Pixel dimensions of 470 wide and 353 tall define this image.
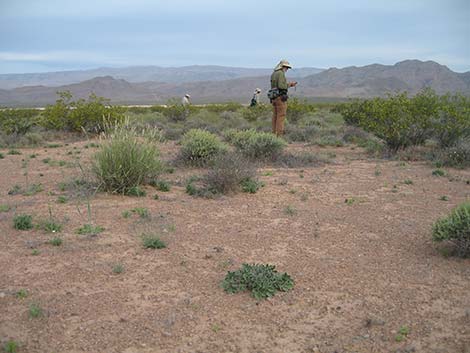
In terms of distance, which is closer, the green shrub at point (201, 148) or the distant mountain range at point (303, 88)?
the green shrub at point (201, 148)

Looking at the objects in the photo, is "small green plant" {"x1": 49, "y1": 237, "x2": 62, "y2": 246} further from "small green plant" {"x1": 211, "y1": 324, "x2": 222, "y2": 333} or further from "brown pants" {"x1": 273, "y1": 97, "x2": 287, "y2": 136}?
"brown pants" {"x1": 273, "y1": 97, "x2": 287, "y2": 136}

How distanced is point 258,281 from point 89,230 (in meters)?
2.32

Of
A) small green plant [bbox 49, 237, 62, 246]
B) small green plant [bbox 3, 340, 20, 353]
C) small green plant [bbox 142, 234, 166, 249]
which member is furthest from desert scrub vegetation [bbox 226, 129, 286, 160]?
small green plant [bbox 3, 340, 20, 353]

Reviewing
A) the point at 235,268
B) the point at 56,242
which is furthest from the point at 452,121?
the point at 56,242

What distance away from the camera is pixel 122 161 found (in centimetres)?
711

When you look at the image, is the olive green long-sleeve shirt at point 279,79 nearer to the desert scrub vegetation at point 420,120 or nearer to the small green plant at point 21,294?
the desert scrub vegetation at point 420,120

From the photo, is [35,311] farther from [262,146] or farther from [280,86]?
[280,86]

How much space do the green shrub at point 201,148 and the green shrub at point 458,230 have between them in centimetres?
518

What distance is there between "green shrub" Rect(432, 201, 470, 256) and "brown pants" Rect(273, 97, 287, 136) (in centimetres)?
754

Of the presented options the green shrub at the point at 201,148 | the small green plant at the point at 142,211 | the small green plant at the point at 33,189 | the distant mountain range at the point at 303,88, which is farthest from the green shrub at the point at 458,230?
the distant mountain range at the point at 303,88

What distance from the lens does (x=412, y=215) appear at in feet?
21.0

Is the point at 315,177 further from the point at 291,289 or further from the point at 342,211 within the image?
the point at 291,289

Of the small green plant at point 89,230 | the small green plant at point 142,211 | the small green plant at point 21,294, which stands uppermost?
the small green plant at point 142,211

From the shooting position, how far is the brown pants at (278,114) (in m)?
12.2
